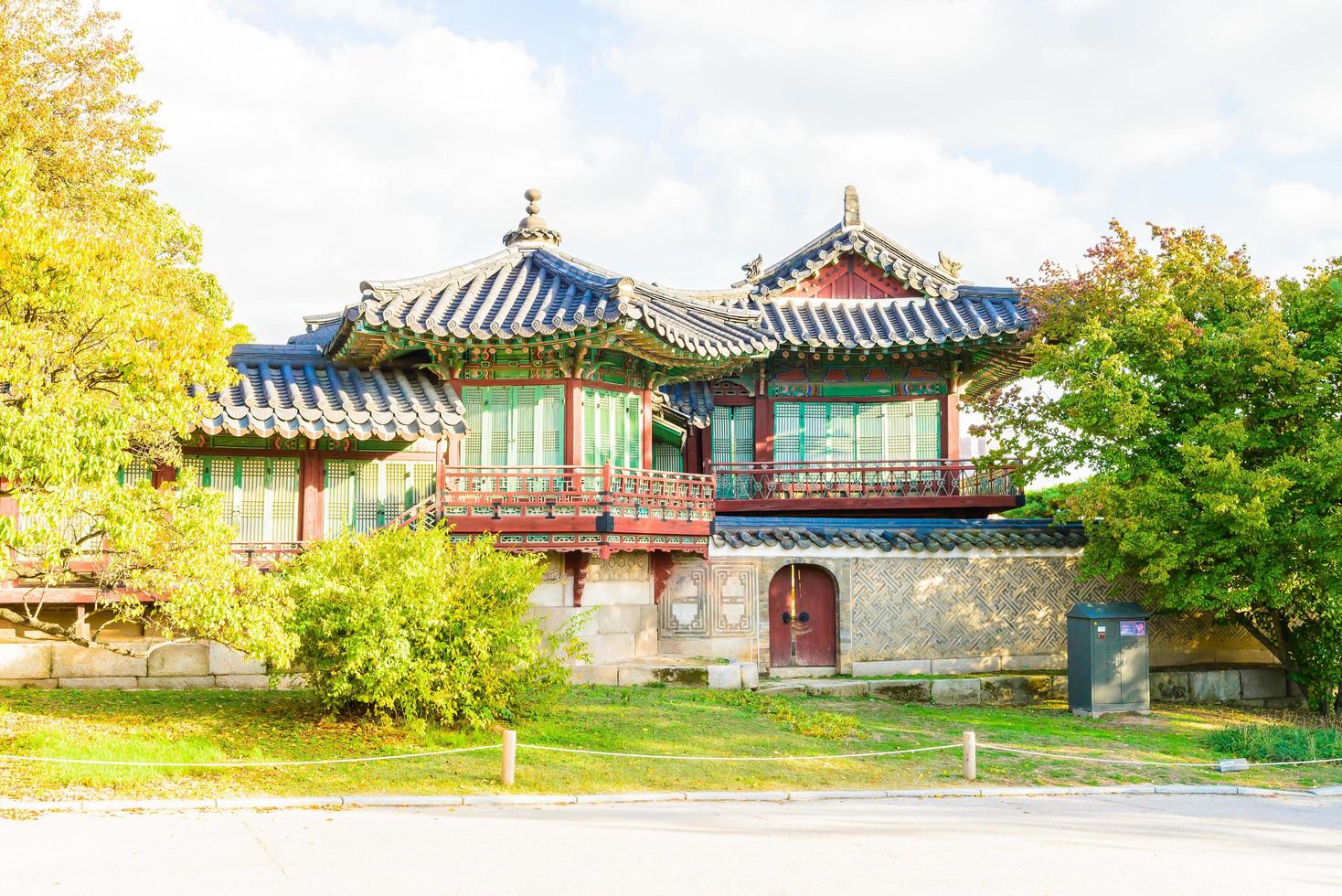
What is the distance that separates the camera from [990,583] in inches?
830

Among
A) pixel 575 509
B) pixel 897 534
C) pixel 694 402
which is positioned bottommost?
pixel 897 534

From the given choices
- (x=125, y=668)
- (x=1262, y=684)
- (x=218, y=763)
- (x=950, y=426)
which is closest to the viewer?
(x=218, y=763)

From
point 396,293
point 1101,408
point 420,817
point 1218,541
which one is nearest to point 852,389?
point 1101,408

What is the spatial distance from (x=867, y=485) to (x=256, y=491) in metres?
12.5

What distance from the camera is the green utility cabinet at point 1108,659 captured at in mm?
18203

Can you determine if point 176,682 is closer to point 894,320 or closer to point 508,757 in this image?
point 508,757

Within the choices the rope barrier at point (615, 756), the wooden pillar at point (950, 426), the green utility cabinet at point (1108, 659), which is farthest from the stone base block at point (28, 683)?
the wooden pillar at point (950, 426)

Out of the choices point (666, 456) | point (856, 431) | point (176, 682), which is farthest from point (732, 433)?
point (176, 682)

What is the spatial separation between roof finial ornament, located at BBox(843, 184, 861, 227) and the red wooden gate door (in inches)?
426

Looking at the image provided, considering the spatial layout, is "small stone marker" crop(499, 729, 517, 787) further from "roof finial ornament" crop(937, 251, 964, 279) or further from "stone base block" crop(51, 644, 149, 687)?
"roof finial ornament" crop(937, 251, 964, 279)

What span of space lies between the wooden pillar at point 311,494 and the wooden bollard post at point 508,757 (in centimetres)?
774

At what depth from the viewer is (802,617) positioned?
2066 centimetres

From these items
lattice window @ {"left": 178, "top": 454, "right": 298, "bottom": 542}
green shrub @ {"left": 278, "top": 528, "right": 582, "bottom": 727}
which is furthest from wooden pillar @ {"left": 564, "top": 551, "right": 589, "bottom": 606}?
lattice window @ {"left": 178, "top": 454, "right": 298, "bottom": 542}

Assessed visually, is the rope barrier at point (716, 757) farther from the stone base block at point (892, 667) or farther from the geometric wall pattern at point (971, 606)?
the geometric wall pattern at point (971, 606)
